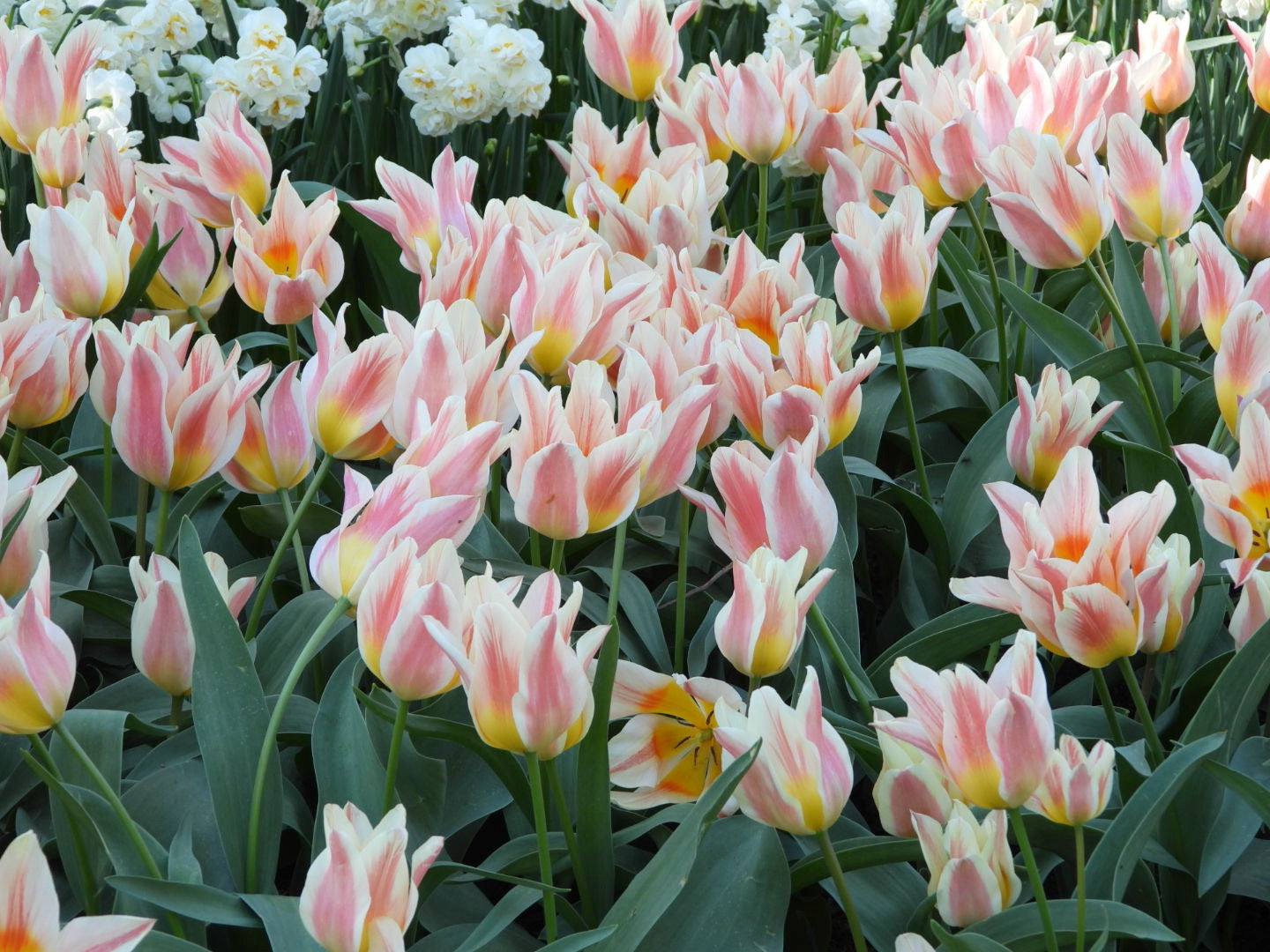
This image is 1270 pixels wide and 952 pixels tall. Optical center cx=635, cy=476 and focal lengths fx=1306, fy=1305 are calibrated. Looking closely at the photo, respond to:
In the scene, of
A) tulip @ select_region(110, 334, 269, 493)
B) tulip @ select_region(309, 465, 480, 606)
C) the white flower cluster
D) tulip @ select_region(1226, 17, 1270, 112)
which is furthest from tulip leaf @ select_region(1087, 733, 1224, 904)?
the white flower cluster

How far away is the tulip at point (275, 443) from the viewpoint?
1.03 m

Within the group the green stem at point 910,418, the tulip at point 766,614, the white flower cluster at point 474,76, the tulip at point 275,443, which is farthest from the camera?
the white flower cluster at point 474,76

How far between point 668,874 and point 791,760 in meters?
0.09

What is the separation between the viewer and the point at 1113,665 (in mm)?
1303

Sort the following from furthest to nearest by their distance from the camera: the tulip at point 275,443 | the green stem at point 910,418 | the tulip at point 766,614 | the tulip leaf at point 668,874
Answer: the green stem at point 910,418, the tulip at point 275,443, the tulip at point 766,614, the tulip leaf at point 668,874

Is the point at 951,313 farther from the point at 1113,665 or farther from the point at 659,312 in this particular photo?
the point at 659,312

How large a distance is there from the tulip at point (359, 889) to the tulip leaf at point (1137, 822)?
41cm

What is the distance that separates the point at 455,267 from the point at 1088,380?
0.57 m

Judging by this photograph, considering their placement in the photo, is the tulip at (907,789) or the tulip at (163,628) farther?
the tulip at (163,628)

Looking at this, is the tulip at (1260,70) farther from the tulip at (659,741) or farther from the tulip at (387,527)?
the tulip at (387,527)

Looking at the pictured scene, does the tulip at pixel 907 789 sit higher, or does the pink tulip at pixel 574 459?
the pink tulip at pixel 574 459

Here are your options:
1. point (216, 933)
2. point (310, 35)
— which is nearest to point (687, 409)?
point (216, 933)

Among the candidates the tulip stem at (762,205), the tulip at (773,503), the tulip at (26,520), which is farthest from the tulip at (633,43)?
the tulip at (26,520)

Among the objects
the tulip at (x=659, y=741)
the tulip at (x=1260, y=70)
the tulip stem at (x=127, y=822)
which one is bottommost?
the tulip at (x=659, y=741)
